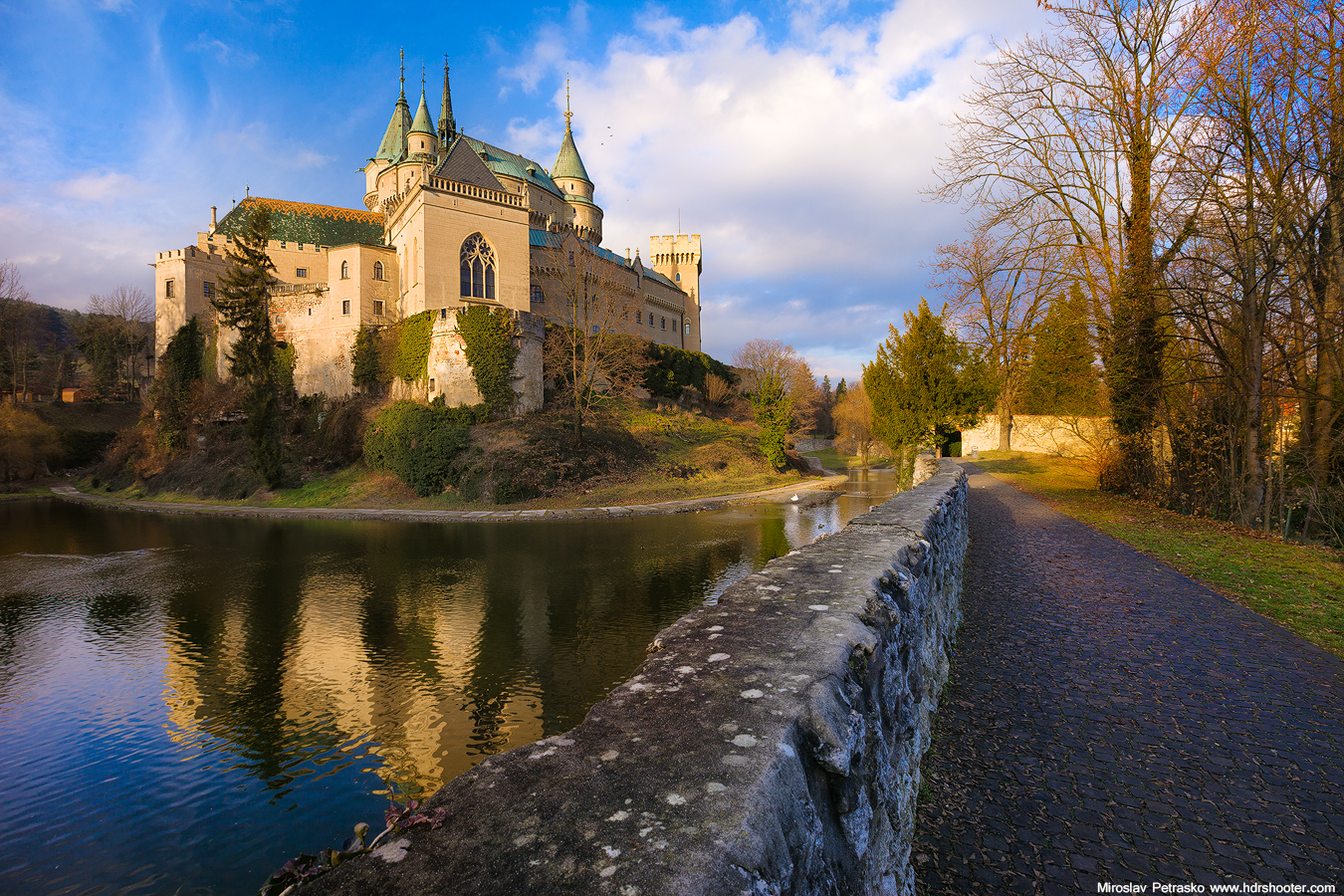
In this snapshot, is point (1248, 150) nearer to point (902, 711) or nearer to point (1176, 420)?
point (1176, 420)

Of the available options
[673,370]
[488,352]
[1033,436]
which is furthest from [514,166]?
[1033,436]

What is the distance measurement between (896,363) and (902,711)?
67.3 ft

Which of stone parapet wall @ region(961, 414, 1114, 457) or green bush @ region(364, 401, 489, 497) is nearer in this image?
green bush @ region(364, 401, 489, 497)

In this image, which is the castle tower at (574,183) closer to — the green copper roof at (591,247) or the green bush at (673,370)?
the green copper roof at (591,247)

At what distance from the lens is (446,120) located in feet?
146

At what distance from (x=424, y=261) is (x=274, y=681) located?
26.9 metres

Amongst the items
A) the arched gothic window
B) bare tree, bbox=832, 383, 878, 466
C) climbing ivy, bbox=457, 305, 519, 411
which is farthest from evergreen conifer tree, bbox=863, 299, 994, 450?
bare tree, bbox=832, 383, 878, 466

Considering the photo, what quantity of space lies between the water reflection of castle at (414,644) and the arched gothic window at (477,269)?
64.8ft

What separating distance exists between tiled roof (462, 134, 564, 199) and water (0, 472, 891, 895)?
1411 inches

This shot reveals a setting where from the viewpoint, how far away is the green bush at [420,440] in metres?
25.5

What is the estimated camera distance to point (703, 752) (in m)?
1.79

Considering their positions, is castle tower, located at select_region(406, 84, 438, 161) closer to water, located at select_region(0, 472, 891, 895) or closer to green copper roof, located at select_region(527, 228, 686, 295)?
green copper roof, located at select_region(527, 228, 686, 295)

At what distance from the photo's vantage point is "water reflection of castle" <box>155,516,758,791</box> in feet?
19.5

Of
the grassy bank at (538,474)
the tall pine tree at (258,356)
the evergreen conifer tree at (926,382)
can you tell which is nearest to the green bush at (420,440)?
the grassy bank at (538,474)
